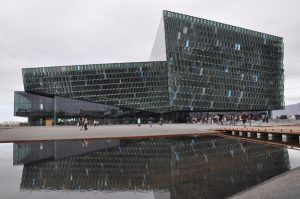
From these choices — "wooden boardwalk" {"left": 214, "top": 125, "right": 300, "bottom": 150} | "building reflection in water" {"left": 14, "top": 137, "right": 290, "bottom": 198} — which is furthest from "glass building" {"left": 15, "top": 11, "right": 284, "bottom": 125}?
"building reflection in water" {"left": 14, "top": 137, "right": 290, "bottom": 198}

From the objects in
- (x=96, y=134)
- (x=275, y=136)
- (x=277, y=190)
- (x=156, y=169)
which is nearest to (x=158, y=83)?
(x=96, y=134)

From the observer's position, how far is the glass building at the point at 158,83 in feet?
308

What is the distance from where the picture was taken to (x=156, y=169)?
16500mm

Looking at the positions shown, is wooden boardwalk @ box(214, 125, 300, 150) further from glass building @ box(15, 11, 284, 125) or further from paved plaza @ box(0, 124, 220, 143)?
glass building @ box(15, 11, 284, 125)

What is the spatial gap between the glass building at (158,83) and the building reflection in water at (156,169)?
69934 millimetres

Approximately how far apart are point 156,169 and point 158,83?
7866 centimetres

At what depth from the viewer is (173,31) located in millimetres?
94188

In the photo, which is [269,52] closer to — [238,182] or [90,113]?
[90,113]

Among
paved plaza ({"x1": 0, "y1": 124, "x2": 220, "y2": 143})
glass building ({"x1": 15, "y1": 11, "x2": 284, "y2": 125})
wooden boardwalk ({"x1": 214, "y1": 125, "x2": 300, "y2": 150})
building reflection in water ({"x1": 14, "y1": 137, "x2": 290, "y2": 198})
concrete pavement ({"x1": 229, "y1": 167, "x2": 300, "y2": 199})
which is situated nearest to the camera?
concrete pavement ({"x1": 229, "y1": 167, "x2": 300, "y2": 199})

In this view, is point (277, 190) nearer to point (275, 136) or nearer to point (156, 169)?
point (156, 169)

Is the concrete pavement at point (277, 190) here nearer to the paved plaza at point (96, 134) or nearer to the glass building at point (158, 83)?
the paved plaza at point (96, 134)

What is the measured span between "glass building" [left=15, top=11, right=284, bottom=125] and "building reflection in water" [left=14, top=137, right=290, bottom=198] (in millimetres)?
69934

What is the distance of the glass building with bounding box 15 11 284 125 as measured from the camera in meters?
93.9

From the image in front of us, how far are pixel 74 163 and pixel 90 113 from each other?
81.2 m
